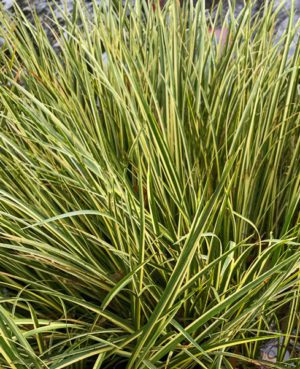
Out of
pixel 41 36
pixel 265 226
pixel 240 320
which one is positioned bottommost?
pixel 265 226

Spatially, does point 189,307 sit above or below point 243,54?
below

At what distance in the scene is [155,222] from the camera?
1203mm

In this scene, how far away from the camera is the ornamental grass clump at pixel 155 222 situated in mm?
1100

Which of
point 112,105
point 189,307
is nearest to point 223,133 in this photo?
point 112,105

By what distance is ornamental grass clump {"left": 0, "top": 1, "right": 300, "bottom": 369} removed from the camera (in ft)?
3.61

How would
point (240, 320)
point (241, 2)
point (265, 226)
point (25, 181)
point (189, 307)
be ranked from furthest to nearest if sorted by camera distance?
1. point (241, 2)
2. point (265, 226)
3. point (25, 181)
4. point (189, 307)
5. point (240, 320)

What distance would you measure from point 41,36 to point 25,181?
0.53m

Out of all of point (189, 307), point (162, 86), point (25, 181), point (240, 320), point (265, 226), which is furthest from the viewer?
point (162, 86)

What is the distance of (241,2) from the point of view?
2365mm

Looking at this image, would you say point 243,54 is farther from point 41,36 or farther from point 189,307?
point 189,307

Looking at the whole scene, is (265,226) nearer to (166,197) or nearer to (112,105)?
(166,197)

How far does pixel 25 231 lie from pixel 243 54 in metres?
0.75

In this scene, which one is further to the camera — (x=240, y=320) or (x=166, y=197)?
(x=166, y=197)

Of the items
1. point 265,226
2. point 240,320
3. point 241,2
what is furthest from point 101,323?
point 241,2
